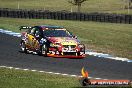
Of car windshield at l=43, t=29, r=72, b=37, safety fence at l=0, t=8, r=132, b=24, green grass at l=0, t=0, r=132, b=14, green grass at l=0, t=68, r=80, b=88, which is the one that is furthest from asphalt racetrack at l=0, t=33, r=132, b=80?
green grass at l=0, t=0, r=132, b=14

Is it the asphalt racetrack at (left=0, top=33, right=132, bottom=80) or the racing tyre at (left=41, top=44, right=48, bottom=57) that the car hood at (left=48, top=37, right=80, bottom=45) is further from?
the asphalt racetrack at (left=0, top=33, right=132, bottom=80)

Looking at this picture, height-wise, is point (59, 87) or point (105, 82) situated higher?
point (105, 82)

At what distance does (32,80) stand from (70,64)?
4987 millimetres

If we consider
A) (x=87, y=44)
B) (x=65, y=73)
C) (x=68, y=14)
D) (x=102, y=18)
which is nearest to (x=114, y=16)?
(x=102, y=18)

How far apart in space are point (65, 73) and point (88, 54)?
251 inches

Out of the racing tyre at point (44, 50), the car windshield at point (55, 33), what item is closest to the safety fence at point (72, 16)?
A: the car windshield at point (55, 33)

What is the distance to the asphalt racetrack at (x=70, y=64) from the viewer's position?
1595 cm

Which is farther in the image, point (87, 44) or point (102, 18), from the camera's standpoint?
point (102, 18)

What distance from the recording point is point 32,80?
13.0 metres

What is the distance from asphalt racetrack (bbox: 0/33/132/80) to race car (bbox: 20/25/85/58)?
32cm

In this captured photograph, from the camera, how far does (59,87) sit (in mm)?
12023

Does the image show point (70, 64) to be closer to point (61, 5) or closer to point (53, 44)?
point (53, 44)

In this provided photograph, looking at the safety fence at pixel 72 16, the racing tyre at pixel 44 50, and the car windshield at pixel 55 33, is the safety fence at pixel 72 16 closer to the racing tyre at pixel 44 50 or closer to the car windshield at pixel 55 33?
the car windshield at pixel 55 33

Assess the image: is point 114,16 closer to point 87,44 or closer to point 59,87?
point 87,44
